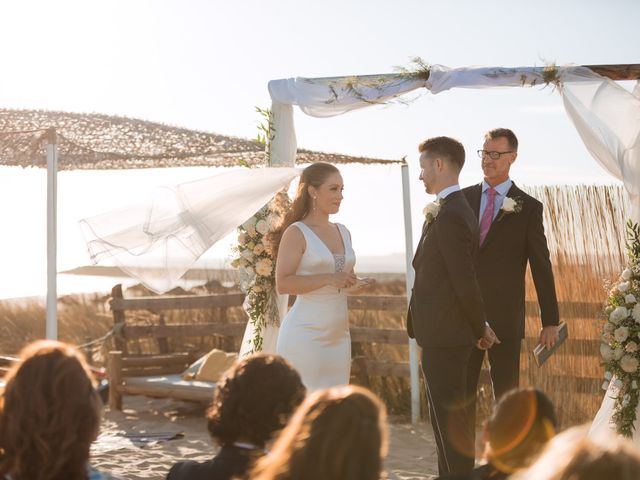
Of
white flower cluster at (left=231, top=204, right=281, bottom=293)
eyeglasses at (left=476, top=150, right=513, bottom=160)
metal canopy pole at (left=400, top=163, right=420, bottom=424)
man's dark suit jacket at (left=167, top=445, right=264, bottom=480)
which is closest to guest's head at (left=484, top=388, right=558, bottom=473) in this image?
man's dark suit jacket at (left=167, top=445, right=264, bottom=480)

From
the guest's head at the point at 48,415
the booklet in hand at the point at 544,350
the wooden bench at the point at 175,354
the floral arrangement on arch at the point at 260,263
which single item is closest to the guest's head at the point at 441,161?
the booklet in hand at the point at 544,350

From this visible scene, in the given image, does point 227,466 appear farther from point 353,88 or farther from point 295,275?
point 353,88

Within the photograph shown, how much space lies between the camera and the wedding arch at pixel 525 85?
5.82 metres

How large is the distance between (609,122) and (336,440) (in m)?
4.28

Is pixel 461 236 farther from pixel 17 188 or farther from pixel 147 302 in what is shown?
pixel 17 188

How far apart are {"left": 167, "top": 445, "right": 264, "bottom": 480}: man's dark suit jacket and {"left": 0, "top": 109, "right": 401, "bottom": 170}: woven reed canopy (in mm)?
4863

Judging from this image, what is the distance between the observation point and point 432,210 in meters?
4.82

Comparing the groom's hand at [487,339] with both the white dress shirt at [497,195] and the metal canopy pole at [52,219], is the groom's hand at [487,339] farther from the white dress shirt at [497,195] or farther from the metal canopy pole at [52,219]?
the metal canopy pole at [52,219]

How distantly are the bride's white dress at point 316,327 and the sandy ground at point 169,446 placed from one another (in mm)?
1426

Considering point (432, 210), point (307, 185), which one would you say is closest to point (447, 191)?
Answer: point (432, 210)

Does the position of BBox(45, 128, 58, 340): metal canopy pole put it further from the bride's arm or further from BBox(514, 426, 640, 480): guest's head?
BBox(514, 426, 640, 480): guest's head

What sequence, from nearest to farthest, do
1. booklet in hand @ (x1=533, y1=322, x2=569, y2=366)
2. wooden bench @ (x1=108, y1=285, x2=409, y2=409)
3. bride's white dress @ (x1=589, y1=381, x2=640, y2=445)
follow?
booklet in hand @ (x1=533, y1=322, x2=569, y2=366), bride's white dress @ (x1=589, y1=381, x2=640, y2=445), wooden bench @ (x1=108, y1=285, x2=409, y2=409)

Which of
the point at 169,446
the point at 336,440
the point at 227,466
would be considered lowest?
the point at 169,446

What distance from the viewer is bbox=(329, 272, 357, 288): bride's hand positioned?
213 inches
